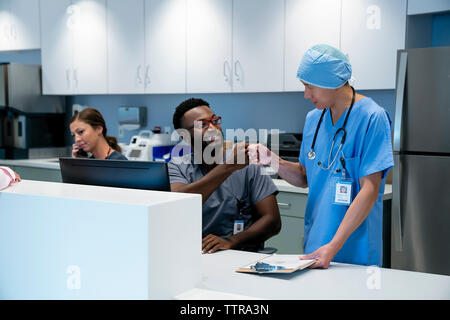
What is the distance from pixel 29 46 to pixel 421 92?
366 cm

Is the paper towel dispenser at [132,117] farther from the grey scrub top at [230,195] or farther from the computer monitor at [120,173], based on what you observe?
the computer monitor at [120,173]

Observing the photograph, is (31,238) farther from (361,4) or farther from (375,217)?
(361,4)

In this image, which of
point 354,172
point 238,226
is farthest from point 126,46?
point 354,172

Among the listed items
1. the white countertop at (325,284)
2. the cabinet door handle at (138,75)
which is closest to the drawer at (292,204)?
the white countertop at (325,284)

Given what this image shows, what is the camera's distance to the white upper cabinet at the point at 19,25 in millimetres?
4789

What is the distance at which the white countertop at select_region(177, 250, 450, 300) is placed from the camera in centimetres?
136

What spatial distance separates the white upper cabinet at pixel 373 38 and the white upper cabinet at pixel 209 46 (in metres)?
0.88

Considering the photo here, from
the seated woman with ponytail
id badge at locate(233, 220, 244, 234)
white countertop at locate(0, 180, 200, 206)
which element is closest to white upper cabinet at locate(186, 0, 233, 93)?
the seated woman with ponytail

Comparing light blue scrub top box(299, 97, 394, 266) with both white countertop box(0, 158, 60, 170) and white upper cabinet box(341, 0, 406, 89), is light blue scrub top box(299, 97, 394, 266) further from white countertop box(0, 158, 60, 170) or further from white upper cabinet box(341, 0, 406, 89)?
white countertop box(0, 158, 60, 170)

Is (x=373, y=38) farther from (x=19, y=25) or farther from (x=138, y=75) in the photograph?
(x=19, y=25)

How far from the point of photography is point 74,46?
4.54 metres

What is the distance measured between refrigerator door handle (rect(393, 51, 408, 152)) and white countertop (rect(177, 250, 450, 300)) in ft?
4.36

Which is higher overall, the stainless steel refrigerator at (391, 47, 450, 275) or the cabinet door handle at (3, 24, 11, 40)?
the cabinet door handle at (3, 24, 11, 40)
